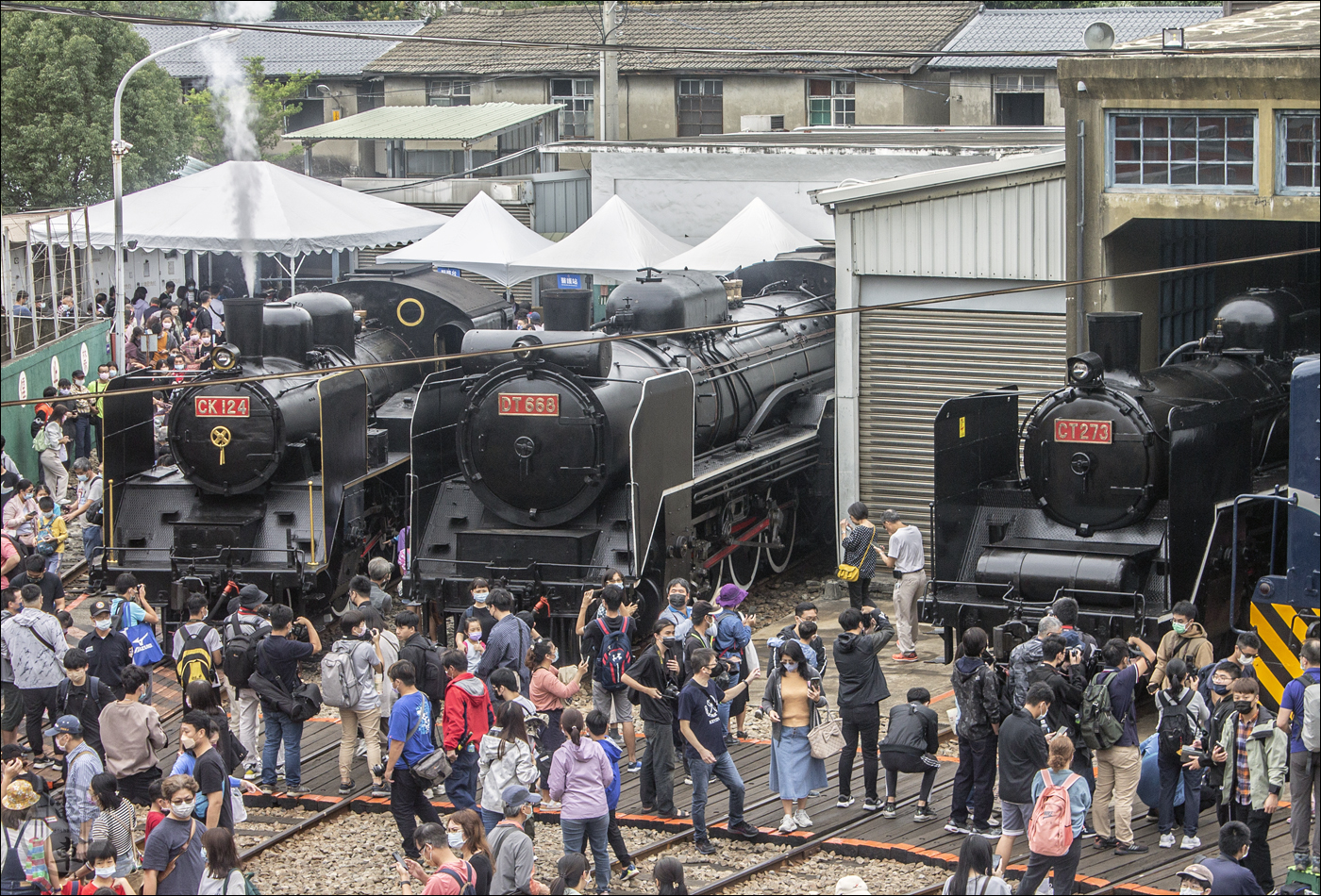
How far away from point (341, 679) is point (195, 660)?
0.94 m

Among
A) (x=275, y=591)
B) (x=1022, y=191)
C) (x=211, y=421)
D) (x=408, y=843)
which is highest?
(x=1022, y=191)

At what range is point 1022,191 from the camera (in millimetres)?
14672

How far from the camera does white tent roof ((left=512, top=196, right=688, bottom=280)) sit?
2362 cm

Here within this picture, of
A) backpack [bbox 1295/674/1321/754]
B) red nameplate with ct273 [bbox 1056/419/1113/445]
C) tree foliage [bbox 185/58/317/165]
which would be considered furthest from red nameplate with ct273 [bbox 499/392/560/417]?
tree foliage [bbox 185/58/317/165]

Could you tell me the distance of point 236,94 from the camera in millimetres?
35844

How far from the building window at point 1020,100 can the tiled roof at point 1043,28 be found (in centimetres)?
42

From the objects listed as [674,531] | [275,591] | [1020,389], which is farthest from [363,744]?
[1020,389]

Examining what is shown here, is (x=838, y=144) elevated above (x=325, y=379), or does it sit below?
above

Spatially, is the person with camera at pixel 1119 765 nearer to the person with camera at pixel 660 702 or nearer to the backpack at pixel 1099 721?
the backpack at pixel 1099 721

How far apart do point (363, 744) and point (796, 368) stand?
24.5 ft

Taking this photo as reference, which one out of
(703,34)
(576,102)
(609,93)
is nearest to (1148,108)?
(609,93)

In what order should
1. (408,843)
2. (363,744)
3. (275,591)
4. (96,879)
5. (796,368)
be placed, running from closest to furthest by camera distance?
(96,879), (408,843), (363,744), (275,591), (796,368)

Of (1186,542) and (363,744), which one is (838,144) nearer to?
(1186,542)

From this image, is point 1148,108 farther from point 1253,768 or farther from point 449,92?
point 449,92
